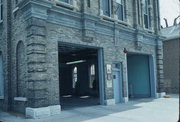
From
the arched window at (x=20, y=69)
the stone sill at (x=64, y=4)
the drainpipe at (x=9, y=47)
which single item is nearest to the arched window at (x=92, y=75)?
the stone sill at (x=64, y=4)

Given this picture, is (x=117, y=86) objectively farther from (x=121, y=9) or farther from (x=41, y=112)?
(x=41, y=112)

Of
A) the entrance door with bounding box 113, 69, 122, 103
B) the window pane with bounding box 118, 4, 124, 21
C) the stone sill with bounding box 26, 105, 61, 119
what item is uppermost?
the window pane with bounding box 118, 4, 124, 21

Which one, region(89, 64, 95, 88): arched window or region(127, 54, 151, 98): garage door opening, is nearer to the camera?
region(127, 54, 151, 98): garage door opening

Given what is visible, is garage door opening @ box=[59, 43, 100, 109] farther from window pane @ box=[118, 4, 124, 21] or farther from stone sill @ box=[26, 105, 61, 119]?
stone sill @ box=[26, 105, 61, 119]

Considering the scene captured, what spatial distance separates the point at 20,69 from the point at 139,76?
10389mm

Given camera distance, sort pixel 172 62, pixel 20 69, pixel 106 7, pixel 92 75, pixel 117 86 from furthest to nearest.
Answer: pixel 92 75, pixel 172 62, pixel 117 86, pixel 106 7, pixel 20 69

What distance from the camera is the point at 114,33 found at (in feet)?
42.0

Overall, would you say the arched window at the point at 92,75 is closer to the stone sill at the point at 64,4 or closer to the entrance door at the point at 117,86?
the entrance door at the point at 117,86

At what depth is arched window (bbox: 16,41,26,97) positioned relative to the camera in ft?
31.4

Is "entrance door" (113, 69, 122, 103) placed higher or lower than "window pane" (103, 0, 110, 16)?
lower

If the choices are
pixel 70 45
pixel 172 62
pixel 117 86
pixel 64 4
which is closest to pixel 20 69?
pixel 70 45

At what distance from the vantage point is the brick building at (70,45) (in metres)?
8.75

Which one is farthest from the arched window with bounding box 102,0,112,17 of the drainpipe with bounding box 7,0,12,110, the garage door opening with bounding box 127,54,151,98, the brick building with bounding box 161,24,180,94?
the brick building with bounding box 161,24,180,94

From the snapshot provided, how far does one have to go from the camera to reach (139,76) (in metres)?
17.0
